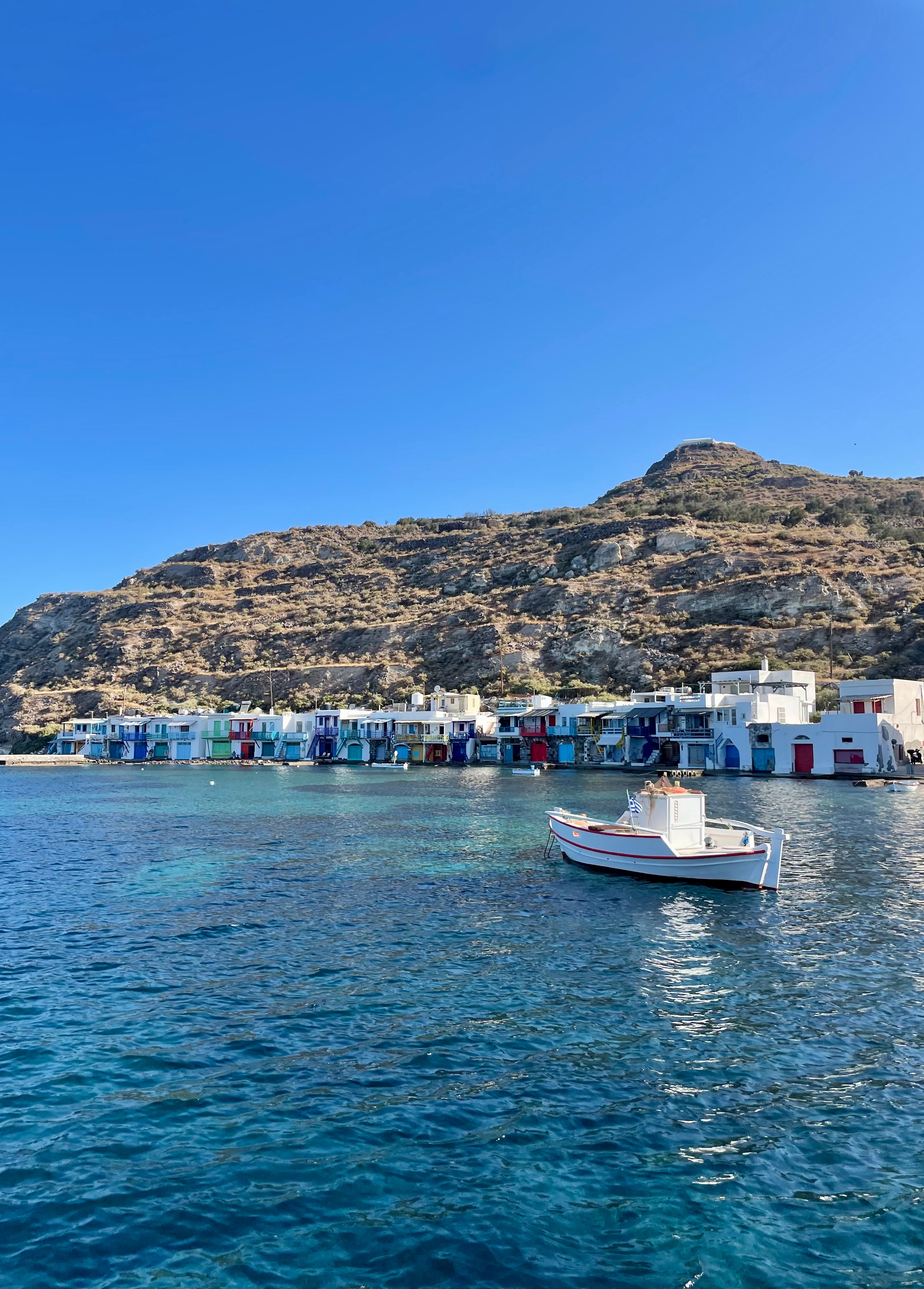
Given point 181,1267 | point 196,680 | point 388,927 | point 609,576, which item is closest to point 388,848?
point 388,927

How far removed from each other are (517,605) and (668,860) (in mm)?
96976

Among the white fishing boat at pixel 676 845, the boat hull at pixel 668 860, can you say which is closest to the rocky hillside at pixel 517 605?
the white fishing boat at pixel 676 845

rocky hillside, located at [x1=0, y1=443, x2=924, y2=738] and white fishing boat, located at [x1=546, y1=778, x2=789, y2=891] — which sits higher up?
rocky hillside, located at [x1=0, y1=443, x2=924, y2=738]

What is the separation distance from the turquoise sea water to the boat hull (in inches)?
26.1

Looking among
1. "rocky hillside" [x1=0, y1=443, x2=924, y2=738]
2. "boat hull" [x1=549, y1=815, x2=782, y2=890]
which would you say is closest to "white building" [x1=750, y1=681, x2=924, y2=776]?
"rocky hillside" [x1=0, y1=443, x2=924, y2=738]

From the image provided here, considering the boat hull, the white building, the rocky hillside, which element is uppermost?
the rocky hillside

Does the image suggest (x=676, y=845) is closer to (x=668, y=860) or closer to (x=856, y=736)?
(x=668, y=860)

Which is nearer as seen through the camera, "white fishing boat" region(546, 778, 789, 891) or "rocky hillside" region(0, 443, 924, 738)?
"white fishing boat" region(546, 778, 789, 891)

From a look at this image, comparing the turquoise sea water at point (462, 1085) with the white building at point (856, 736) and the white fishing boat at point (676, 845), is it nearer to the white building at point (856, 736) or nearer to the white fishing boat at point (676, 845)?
the white fishing boat at point (676, 845)

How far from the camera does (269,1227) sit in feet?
27.7

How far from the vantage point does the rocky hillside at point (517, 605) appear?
320 feet

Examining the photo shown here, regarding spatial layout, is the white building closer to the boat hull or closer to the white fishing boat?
the white fishing boat

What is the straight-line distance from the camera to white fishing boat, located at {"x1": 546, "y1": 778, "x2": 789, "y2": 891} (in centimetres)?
2502

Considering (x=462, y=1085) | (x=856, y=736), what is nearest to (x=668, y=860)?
(x=462, y=1085)
